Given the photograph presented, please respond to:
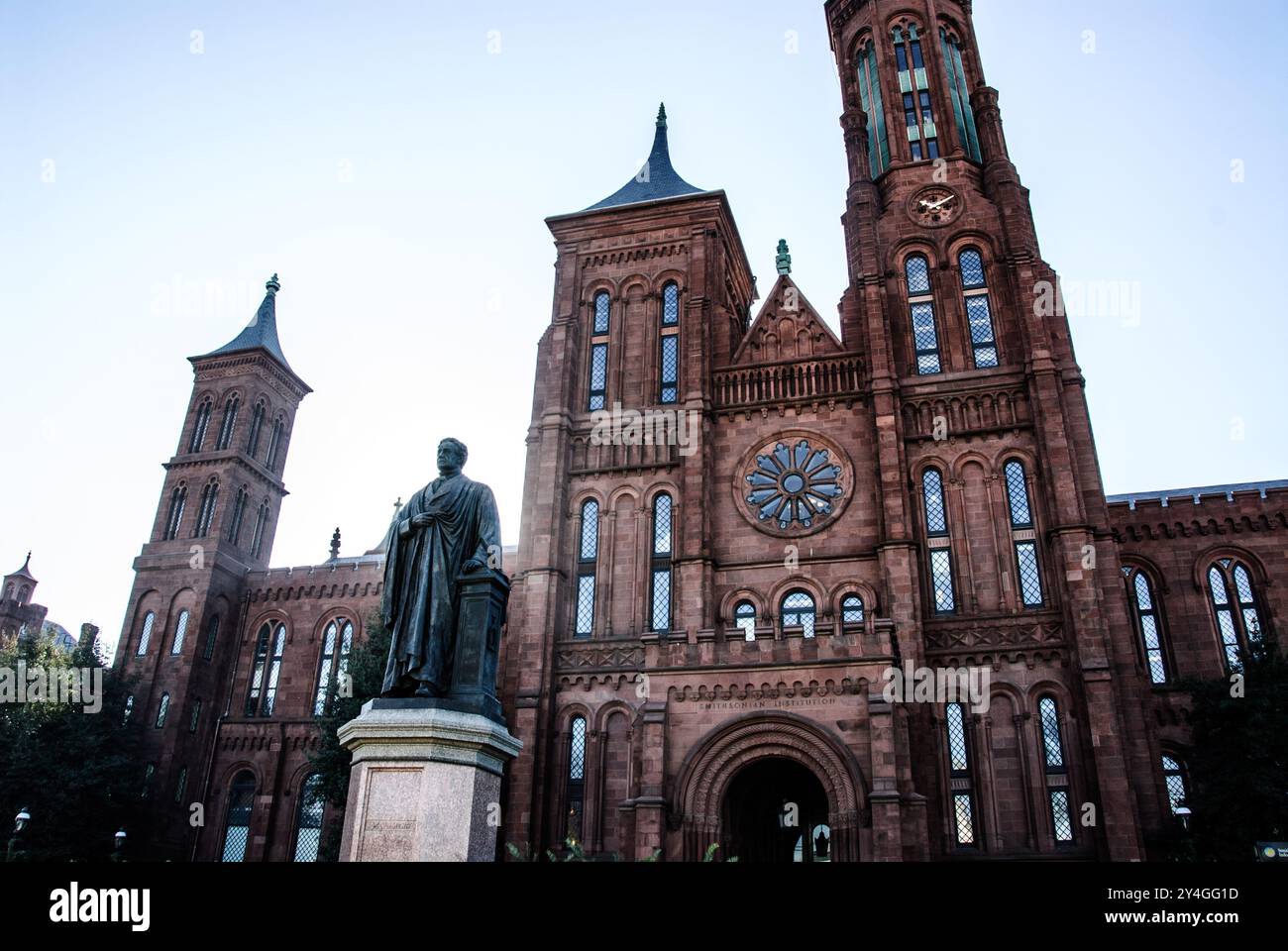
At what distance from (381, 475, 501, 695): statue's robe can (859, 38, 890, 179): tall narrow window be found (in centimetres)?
3103

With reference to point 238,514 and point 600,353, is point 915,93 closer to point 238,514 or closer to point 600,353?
point 600,353

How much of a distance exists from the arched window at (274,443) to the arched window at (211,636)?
31.3 ft

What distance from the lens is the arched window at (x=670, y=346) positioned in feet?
112

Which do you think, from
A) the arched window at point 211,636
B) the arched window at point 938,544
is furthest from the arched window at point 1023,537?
the arched window at point 211,636

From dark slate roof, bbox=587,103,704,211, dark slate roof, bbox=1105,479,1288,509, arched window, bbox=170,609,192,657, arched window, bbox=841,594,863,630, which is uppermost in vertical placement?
dark slate roof, bbox=587,103,704,211

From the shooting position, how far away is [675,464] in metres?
31.9

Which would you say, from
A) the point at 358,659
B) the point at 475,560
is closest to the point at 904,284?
the point at 358,659

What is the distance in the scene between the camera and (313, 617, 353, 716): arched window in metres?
41.8

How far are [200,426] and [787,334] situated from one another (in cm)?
3228

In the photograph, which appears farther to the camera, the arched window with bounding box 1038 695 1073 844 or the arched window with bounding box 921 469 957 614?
the arched window with bounding box 921 469 957 614

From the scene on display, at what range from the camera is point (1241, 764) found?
2541cm

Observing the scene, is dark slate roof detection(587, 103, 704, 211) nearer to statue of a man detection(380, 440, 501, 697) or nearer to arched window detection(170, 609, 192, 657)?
arched window detection(170, 609, 192, 657)

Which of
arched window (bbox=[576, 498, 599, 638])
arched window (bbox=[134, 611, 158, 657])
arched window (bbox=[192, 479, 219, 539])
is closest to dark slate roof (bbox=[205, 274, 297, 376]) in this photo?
arched window (bbox=[192, 479, 219, 539])
